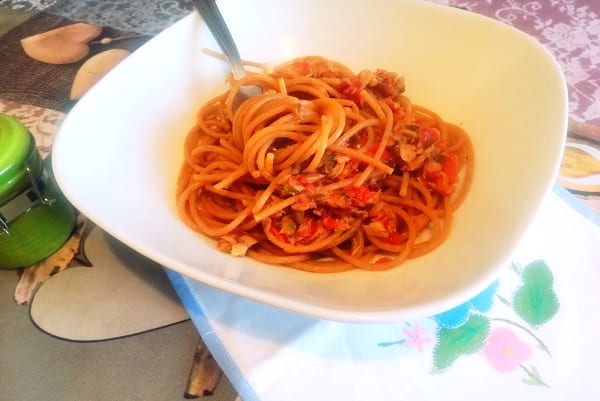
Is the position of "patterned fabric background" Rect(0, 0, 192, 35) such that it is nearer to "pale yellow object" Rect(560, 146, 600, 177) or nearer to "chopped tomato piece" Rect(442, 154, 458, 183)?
"chopped tomato piece" Rect(442, 154, 458, 183)

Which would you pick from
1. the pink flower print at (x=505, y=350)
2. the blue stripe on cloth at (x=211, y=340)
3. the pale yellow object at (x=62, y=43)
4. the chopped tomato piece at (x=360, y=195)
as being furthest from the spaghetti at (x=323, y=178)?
the pale yellow object at (x=62, y=43)

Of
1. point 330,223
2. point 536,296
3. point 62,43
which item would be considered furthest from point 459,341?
point 62,43

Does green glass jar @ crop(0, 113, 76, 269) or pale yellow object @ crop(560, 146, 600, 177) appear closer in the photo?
green glass jar @ crop(0, 113, 76, 269)

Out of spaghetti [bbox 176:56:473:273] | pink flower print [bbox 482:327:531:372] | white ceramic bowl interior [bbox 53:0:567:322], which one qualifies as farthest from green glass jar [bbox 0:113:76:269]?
pink flower print [bbox 482:327:531:372]

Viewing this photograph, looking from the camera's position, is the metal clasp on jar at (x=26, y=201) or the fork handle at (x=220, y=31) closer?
the metal clasp on jar at (x=26, y=201)

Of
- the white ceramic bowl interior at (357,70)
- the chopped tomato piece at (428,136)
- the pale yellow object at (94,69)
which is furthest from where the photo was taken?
the pale yellow object at (94,69)

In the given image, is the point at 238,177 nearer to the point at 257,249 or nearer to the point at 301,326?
the point at 257,249

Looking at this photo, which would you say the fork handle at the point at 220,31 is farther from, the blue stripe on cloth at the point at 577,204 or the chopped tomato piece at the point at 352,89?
the blue stripe on cloth at the point at 577,204
